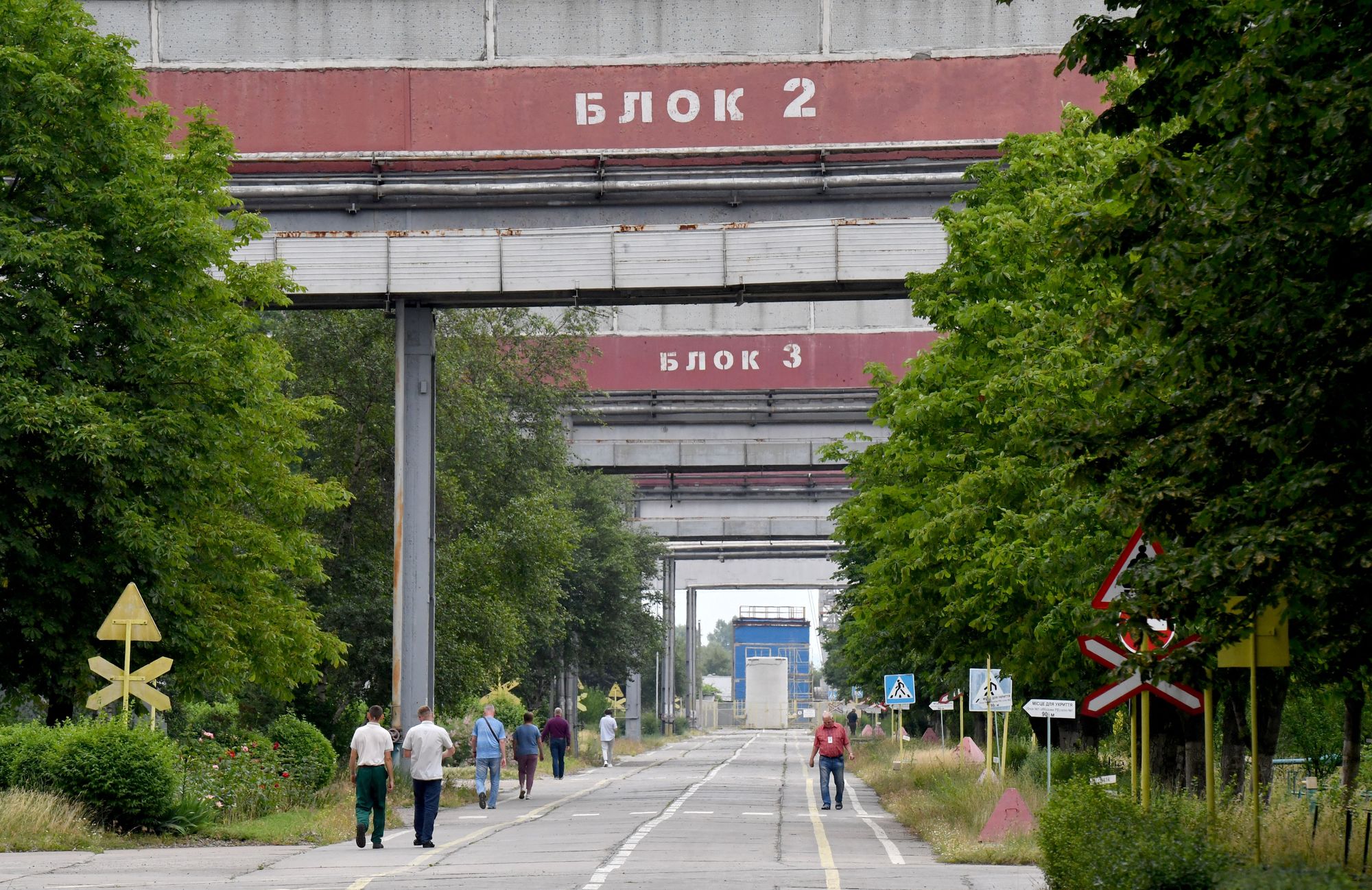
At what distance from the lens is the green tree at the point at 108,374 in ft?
72.6

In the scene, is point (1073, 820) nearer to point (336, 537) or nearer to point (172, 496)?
point (172, 496)

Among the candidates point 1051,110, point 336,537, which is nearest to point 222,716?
point 336,537

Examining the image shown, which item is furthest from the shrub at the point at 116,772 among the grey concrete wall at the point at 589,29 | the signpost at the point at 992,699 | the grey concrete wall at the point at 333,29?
the grey concrete wall at the point at 333,29

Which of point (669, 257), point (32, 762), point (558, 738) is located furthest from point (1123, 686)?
point (558, 738)

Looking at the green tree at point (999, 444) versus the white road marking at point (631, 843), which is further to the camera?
the green tree at point (999, 444)

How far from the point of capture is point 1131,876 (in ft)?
36.0

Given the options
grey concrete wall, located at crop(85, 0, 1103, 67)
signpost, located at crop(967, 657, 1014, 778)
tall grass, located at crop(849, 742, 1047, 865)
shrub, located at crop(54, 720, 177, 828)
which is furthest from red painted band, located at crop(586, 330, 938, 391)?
shrub, located at crop(54, 720, 177, 828)

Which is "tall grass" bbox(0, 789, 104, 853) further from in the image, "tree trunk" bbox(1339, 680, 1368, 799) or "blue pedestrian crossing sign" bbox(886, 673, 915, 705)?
"blue pedestrian crossing sign" bbox(886, 673, 915, 705)

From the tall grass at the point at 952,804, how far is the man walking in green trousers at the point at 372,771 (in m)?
6.11

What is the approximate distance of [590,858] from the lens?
1833cm

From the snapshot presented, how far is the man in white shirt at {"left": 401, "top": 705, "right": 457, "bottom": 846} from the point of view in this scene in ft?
66.9

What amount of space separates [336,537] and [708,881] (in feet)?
80.6

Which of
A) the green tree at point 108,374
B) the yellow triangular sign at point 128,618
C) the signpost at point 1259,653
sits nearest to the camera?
the signpost at point 1259,653

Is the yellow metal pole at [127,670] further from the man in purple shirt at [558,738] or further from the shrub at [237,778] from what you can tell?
the man in purple shirt at [558,738]
